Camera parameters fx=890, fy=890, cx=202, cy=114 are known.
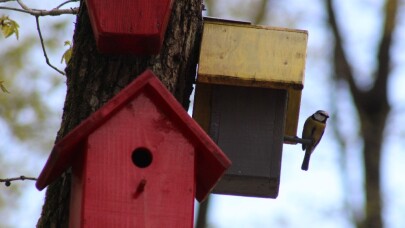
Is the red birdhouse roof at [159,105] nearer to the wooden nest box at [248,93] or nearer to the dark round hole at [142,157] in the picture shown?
the dark round hole at [142,157]

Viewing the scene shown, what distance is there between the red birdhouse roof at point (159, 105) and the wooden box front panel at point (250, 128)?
2.87 feet

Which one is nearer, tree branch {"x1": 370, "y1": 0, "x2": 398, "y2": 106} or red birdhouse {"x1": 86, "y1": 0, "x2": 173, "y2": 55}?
red birdhouse {"x1": 86, "y1": 0, "x2": 173, "y2": 55}

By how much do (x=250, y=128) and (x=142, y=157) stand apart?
1.05m

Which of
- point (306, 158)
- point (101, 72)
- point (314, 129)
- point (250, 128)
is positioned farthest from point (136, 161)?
point (314, 129)

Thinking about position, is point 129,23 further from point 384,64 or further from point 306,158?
point 384,64

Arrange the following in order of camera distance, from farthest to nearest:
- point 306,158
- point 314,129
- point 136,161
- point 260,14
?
1. point 260,14
2. point 314,129
3. point 306,158
4. point 136,161

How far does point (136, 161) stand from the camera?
278 centimetres

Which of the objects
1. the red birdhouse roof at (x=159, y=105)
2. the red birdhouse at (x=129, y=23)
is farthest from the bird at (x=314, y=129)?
the red birdhouse roof at (x=159, y=105)

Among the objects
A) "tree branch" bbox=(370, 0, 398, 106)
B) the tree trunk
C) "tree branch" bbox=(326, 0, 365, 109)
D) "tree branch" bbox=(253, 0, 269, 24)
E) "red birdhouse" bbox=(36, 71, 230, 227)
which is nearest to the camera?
"red birdhouse" bbox=(36, 71, 230, 227)

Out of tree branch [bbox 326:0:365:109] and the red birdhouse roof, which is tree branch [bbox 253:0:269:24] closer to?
tree branch [bbox 326:0:365:109]

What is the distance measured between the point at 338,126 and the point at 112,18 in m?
5.88

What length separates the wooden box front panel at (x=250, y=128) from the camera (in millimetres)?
3723

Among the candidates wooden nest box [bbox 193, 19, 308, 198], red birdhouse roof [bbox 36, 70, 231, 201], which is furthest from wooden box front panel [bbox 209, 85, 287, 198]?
red birdhouse roof [bbox 36, 70, 231, 201]

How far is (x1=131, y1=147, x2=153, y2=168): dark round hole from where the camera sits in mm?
2762
